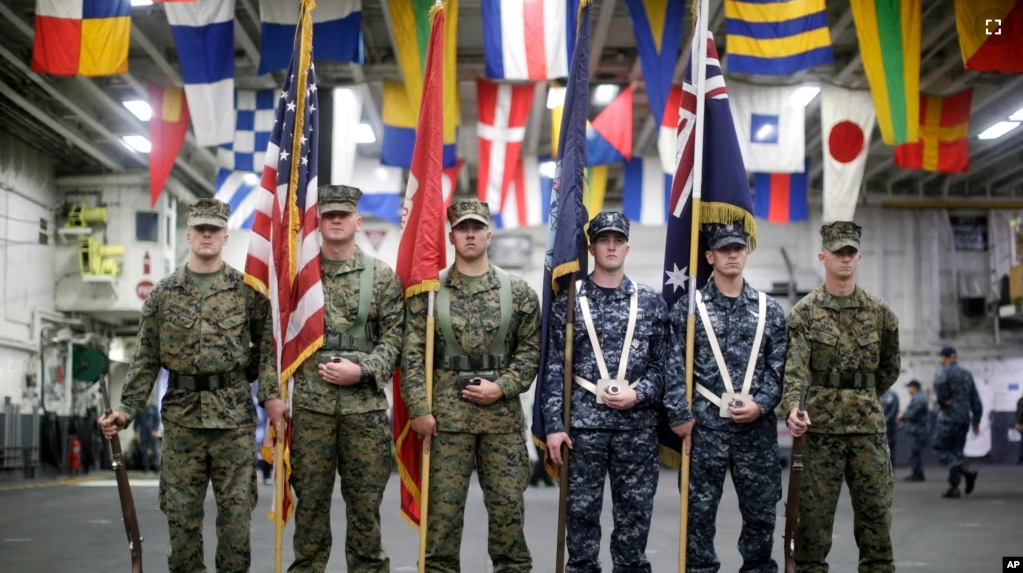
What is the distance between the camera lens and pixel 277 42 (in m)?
12.3

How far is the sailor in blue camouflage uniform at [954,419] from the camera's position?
44.9ft

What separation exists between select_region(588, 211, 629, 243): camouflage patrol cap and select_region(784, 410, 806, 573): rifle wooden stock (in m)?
1.35

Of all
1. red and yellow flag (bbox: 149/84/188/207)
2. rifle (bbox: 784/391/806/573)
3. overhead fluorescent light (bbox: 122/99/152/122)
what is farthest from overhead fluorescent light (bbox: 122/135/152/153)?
rifle (bbox: 784/391/806/573)

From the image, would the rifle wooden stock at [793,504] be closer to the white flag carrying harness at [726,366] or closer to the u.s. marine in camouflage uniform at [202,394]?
the white flag carrying harness at [726,366]

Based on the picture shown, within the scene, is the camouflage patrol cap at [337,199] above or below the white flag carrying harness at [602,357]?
above

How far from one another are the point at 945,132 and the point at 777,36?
176 inches

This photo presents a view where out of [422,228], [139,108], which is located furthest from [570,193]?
[139,108]

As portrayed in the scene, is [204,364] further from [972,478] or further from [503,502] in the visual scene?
[972,478]

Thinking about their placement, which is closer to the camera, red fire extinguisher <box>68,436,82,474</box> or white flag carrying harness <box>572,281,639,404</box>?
white flag carrying harness <box>572,281,639,404</box>

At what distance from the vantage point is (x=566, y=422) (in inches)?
203

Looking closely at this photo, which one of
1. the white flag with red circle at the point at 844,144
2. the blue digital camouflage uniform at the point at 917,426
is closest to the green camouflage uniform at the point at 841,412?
the white flag with red circle at the point at 844,144

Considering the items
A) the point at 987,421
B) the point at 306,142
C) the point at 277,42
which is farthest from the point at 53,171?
the point at 987,421

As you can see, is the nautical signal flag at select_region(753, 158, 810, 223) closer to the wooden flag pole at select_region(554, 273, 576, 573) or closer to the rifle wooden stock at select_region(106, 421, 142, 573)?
the wooden flag pole at select_region(554, 273, 576, 573)

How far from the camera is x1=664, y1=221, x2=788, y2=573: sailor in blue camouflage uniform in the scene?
5.09 metres
